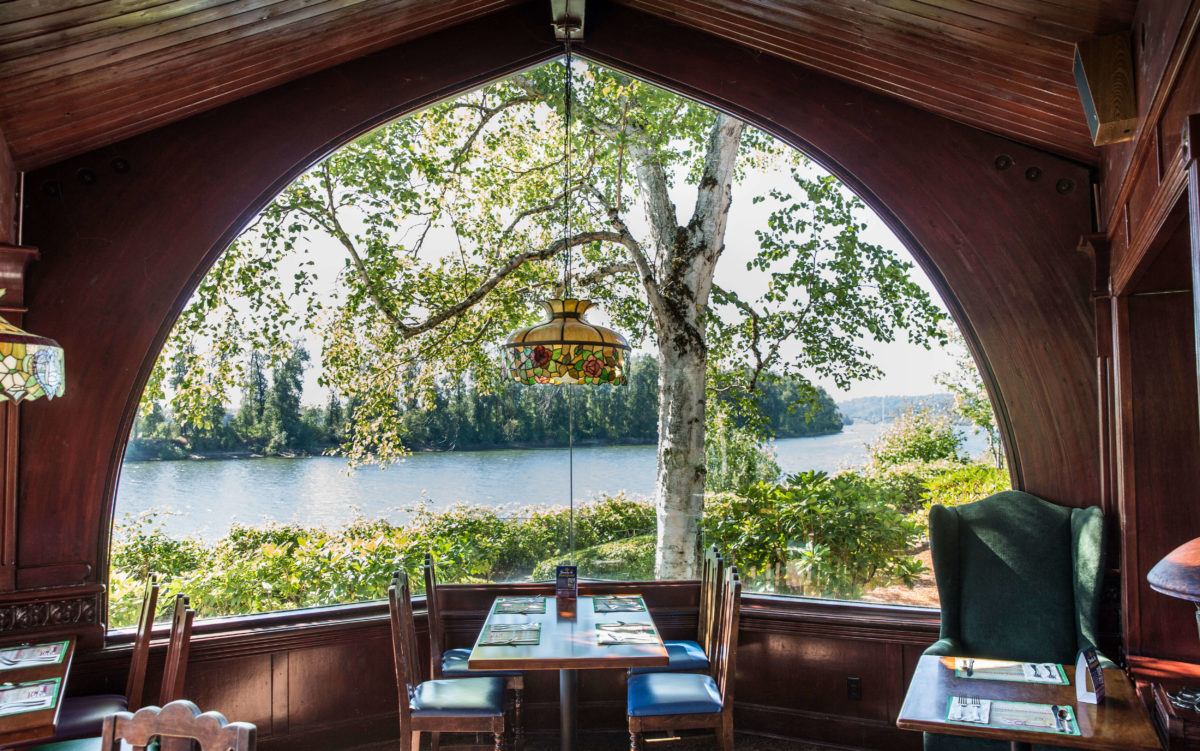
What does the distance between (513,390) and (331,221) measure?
1.66 metres

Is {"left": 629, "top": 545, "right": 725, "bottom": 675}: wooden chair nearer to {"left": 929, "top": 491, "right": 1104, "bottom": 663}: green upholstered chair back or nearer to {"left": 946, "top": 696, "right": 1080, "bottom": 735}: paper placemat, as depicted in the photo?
{"left": 929, "top": 491, "right": 1104, "bottom": 663}: green upholstered chair back

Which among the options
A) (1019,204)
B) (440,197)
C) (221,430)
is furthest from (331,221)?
(1019,204)

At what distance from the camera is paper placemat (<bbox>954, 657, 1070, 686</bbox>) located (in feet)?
8.95

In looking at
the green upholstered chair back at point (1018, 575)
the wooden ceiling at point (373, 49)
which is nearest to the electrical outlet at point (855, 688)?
the green upholstered chair back at point (1018, 575)

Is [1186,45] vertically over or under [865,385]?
over

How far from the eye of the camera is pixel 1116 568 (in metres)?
3.19

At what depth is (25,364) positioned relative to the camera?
2.33 metres

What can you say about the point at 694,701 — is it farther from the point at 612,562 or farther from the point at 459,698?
the point at 612,562

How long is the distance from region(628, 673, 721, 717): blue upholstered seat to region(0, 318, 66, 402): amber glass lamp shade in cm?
245

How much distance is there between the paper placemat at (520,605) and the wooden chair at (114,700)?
148cm

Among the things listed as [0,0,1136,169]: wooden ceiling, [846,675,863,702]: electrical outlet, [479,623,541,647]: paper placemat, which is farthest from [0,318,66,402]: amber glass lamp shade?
[846,675,863,702]: electrical outlet

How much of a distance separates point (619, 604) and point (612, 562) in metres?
0.72

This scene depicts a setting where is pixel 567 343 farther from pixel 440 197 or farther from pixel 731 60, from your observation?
pixel 440 197

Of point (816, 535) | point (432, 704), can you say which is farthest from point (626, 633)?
point (816, 535)
